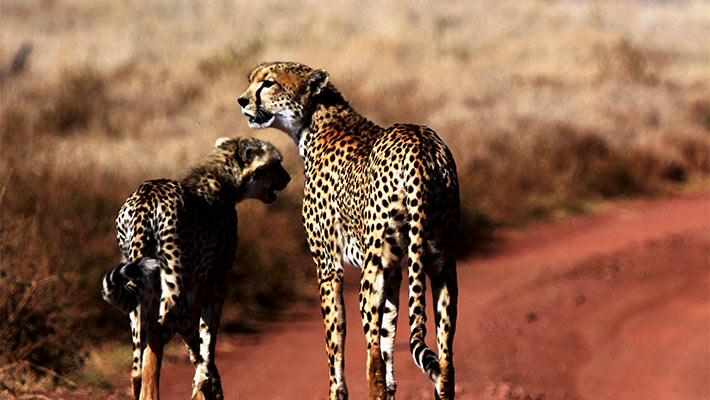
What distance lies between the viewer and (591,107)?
18.8m

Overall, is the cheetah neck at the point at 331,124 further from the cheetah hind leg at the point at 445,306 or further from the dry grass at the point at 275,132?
the dry grass at the point at 275,132

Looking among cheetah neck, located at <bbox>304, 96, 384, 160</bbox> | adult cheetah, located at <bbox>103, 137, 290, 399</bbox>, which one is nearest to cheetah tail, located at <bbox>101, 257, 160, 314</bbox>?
adult cheetah, located at <bbox>103, 137, 290, 399</bbox>

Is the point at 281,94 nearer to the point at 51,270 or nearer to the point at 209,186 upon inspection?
the point at 209,186

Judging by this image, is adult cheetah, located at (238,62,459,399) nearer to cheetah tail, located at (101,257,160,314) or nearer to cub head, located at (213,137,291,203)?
cheetah tail, located at (101,257,160,314)

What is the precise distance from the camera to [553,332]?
380 inches

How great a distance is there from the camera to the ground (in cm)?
815

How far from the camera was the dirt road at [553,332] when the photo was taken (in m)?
8.15

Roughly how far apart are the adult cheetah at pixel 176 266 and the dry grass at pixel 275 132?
1.02 meters

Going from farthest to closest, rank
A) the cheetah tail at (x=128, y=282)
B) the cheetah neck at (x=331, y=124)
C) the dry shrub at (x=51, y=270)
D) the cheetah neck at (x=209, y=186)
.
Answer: the dry shrub at (x=51, y=270)
the cheetah neck at (x=209, y=186)
the cheetah neck at (x=331, y=124)
the cheetah tail at (x=128, y=282)

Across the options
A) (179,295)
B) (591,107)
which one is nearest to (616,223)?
(591,107)

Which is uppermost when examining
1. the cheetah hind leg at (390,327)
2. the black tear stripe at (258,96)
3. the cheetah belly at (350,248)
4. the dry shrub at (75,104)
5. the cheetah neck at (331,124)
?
the dry shrub at (75,104)

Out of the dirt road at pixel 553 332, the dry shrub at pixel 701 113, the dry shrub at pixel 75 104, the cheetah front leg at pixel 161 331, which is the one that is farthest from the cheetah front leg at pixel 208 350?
the dry shrub at pixel 701 113

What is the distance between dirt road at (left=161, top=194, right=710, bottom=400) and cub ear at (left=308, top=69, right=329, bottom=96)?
210 cm

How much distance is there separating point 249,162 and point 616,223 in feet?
24.1
